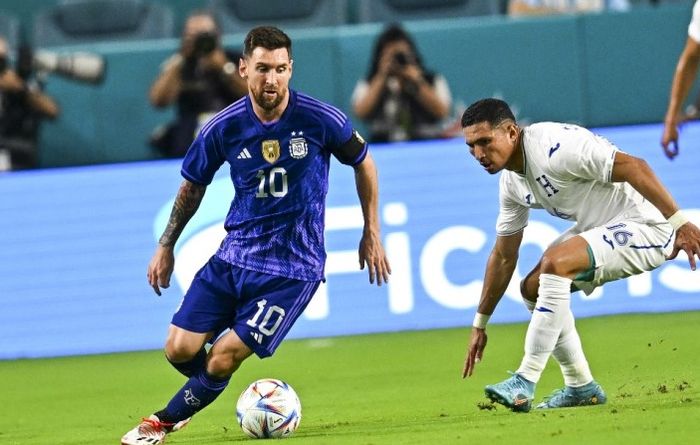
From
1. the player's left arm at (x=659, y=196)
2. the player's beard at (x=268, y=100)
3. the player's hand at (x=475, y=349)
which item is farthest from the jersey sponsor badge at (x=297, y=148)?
the player's left arm at (x=659, y=196)

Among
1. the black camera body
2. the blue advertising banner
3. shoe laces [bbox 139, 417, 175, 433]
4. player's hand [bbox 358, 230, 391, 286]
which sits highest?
player's hand [bbox 358, 230, 391, 286]

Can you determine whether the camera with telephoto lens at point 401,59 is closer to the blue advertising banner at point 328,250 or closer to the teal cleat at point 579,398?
the blue advertising banner at point 328,250

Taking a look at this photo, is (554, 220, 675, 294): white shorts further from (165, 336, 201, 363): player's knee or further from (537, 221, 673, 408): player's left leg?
(165, 336, 201, 363): player's knee

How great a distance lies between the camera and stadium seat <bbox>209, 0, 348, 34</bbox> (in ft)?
46.1

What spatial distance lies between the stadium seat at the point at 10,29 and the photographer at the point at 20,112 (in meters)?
0.81

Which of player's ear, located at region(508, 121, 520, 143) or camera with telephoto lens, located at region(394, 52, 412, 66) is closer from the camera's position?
player's ear, located at region(508, 121, 520, 143)

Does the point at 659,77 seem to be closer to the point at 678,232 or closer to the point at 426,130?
the point at 426,130

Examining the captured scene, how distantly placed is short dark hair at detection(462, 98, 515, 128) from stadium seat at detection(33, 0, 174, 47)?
7391 millimetres

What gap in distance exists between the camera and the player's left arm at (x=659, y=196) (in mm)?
6840

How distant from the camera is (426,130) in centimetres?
1320

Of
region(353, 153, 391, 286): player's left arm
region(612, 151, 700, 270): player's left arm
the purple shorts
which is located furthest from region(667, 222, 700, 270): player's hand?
the purple shorts

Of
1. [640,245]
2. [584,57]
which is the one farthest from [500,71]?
[640,245]

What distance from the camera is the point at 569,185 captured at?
7.52 meters

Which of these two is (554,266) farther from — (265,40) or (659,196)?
(265,40)
